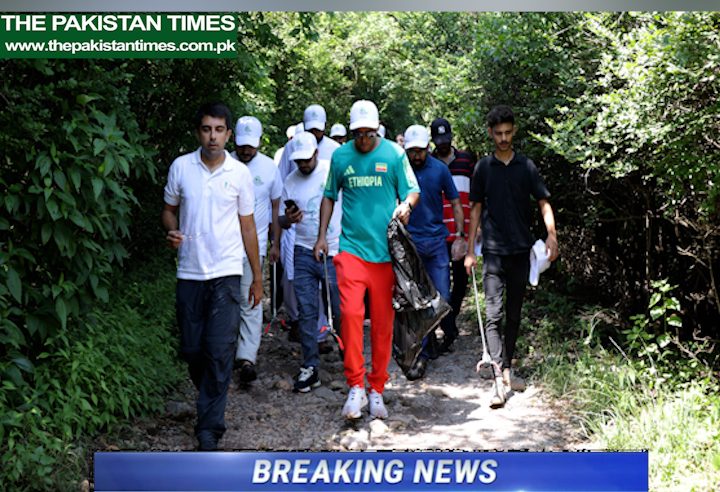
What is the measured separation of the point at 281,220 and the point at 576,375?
8.35 feet

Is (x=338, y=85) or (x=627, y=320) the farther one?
(x=338, y=85)

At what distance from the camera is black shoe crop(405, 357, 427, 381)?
705 centimetres

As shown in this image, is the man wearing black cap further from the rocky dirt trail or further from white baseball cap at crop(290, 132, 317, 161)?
white baseball cap at crop(290, 132, 317, 161)

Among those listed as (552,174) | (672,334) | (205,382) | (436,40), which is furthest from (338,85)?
(205,382)

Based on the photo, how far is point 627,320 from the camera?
772 centimetres

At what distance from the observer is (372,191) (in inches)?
225

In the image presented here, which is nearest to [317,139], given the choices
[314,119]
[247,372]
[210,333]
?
[314,119]

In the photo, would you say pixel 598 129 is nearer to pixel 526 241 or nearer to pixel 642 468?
pixel 526 241

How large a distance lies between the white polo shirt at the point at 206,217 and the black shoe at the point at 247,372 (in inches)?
60.2

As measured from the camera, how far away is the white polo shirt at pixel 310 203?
6918 mm

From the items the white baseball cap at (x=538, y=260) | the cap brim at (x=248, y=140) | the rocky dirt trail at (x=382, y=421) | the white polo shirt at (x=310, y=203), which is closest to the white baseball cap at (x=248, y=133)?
the cap brim at (x=248, y=140)

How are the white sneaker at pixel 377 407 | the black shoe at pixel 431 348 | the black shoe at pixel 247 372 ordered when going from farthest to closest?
the black shoe at pixel 431 348, the black shoe at pixel 247 372, the white sneaker at pixel 377 407

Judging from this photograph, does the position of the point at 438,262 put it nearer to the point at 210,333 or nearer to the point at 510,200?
the point at 510,200

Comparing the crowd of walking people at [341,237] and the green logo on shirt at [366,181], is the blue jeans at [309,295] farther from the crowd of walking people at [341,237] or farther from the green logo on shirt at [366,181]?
the green logo on shirt at [366,181]
